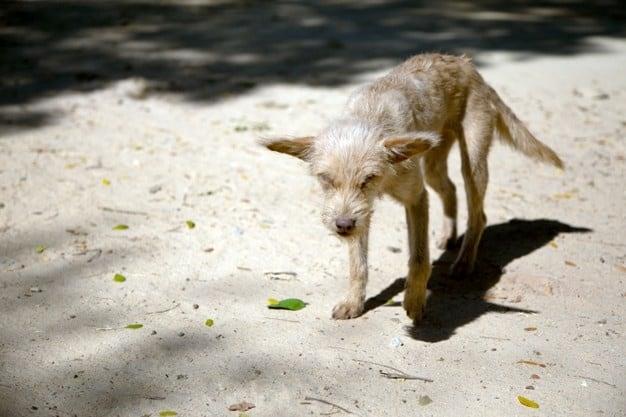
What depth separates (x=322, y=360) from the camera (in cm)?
445

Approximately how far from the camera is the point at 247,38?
12.0 metres

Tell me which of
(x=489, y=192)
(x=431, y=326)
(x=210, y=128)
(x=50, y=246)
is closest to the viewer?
(x=431, y=326)

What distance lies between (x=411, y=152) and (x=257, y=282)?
173 centimetres

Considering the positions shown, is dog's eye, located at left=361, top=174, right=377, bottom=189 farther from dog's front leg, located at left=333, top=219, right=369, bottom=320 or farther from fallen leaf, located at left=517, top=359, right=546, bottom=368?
fallen leaf, located at left=517, top=359, right=546, bottom=368

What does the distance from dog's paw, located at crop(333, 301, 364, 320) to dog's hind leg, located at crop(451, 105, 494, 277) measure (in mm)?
1182

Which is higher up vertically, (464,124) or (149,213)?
(464,124)

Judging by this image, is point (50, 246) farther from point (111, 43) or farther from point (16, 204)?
point (111, 43)

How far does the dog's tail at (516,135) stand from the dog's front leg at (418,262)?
5.07 feet

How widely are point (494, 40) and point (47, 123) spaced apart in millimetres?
7934

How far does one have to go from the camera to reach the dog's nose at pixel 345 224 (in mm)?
4297

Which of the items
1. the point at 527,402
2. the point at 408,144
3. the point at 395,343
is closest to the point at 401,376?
the point at 395,343

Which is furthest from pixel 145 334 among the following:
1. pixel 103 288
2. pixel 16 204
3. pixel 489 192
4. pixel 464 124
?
Result: pixel 489 192

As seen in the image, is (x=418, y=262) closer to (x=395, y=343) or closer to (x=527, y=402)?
(x=395, y=343)

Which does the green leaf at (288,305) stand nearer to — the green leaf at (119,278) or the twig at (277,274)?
the twig at (277,274)
